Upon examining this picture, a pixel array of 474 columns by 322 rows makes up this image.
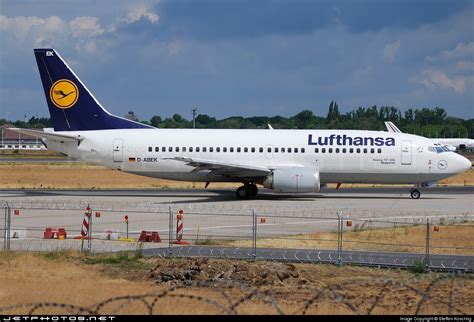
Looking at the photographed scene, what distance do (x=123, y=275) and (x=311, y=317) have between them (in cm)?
781

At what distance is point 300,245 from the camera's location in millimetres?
25359

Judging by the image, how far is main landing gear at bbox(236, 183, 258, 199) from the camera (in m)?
43.7

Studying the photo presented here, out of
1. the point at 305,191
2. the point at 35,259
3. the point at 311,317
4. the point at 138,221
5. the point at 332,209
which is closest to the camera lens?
the point at 311,317

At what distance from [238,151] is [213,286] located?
26894 millimetres

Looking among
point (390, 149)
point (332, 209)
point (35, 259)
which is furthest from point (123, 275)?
point (390, 149)

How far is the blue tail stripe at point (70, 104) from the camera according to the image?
4566 centimetres

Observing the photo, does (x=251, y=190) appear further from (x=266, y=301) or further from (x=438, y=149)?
(x=266, y=301)

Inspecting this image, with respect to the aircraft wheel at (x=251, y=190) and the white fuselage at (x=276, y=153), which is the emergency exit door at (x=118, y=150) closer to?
the white fuselage at (x=276, y=153)

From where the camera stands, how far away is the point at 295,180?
4172cm

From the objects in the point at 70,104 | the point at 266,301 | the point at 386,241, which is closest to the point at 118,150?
the point at 70,104

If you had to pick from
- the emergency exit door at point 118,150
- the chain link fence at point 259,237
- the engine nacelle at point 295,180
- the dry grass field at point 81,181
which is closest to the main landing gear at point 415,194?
the engine nacelle at point 295,180

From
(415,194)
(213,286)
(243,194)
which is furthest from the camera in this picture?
(415,194)

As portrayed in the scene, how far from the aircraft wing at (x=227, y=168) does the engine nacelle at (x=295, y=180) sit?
0.77 m

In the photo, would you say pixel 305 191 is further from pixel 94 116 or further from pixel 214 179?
pixel 94 116
